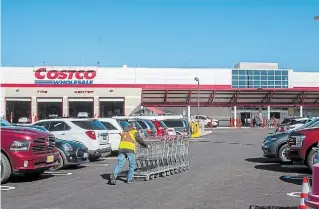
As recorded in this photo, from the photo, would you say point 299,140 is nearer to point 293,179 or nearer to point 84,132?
point 293,179

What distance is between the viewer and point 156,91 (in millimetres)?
63812

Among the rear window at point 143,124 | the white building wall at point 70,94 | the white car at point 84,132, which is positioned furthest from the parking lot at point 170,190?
the white building wall at point 70,94

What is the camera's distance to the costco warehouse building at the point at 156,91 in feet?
198

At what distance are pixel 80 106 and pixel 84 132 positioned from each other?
149ft

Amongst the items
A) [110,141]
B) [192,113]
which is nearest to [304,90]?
[192,113]

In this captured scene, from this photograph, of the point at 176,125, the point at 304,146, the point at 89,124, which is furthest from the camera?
the point at 176,125

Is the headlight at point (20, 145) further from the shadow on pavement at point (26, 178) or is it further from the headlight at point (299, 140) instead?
the headlight at point (299, 140)

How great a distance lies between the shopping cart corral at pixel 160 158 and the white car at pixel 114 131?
178 inches

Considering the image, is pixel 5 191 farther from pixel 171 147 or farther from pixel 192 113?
pixel 192 113

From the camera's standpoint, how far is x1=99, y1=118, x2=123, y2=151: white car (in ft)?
63.6

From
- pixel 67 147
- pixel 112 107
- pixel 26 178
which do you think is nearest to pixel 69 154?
pixel 67 147

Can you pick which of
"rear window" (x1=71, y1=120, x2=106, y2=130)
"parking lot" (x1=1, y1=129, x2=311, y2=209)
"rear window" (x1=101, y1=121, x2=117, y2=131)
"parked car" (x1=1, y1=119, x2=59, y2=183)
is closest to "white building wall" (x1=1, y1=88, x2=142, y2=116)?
"rear window" (x1=101, y1=121, x2=117, y2=131)

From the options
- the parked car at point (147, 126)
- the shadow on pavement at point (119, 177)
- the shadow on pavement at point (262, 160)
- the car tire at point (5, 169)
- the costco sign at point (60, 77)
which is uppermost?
the costco sign at point (60, 77)

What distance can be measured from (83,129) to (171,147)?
4131 millimetres
